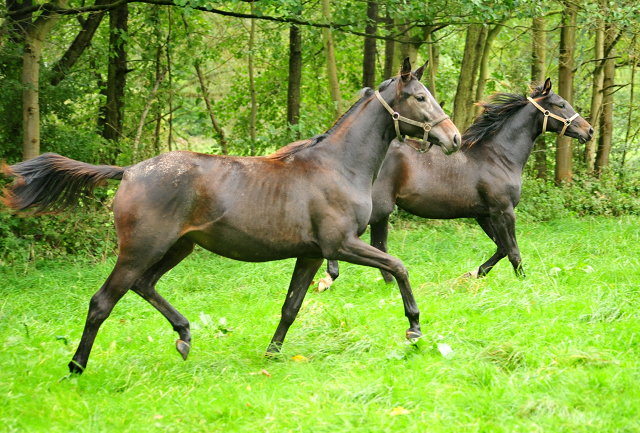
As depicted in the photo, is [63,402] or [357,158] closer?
[63,402]

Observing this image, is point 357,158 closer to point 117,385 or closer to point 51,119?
point 117,385

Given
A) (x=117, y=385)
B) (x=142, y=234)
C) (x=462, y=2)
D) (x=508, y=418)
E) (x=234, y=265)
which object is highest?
(x=462, y=2)

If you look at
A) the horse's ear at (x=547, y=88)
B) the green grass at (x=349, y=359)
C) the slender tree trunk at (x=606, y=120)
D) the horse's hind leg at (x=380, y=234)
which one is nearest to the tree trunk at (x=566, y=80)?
the slender tree trunk at (x=606, y=120)

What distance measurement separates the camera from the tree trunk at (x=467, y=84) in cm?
1344

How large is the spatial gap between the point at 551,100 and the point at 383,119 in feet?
13.1

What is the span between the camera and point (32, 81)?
342 inches

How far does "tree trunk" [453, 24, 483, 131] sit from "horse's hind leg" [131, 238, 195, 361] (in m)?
9.71

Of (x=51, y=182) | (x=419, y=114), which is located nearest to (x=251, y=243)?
Result: (x=51, y=182)

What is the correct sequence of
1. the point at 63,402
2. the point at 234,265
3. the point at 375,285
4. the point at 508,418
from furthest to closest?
the point at 234,265 → the point at 375,285 → the point at 63,402 → the point at 508,418

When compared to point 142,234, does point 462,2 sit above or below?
above

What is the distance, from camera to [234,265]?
9125 mm

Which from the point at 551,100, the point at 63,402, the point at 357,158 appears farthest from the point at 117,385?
the point at 551,100

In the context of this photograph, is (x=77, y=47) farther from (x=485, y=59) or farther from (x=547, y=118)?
(x=485, y=59)

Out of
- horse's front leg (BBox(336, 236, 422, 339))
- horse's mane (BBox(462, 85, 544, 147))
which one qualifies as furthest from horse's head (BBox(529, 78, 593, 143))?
horse's front leg (BBox(336, 236, 422, 339))
